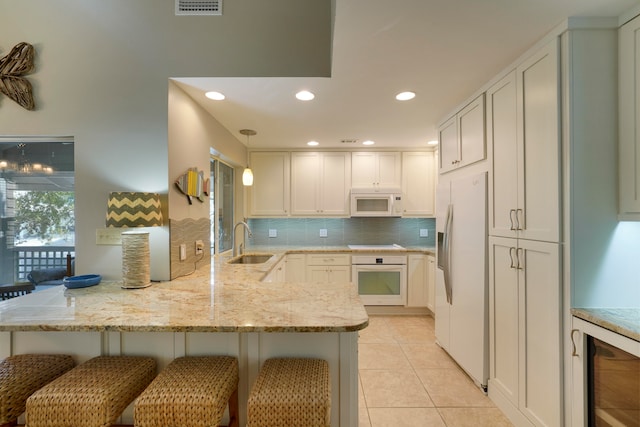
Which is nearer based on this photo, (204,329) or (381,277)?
(204,329)

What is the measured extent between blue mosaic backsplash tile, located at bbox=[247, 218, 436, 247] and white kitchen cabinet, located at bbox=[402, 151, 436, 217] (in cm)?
31

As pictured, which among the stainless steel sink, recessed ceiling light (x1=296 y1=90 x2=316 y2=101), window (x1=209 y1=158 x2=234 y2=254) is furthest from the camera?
the stainless steel sink

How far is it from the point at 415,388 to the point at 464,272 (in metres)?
0.97

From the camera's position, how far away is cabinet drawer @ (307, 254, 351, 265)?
145 inches

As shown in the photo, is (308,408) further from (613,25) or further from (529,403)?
(613,25)

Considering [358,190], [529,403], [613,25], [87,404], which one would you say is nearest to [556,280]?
[529,403]

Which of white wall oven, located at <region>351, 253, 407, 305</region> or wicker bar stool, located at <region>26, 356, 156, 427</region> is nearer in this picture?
wicker bar stool, located at <region>26, 356, 156, 427</region>

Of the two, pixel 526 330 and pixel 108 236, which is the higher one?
pixel 108 236

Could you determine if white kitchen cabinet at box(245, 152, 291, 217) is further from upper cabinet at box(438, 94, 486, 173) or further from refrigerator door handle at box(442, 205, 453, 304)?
refrigerator door handle at box(442, 205, 453, 304)

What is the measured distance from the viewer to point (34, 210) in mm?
2057

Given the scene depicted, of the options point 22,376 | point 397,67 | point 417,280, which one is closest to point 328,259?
point 417,280

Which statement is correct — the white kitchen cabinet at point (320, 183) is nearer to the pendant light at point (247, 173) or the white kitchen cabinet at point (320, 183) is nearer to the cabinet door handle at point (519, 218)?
the pendant light at point (247, 173)

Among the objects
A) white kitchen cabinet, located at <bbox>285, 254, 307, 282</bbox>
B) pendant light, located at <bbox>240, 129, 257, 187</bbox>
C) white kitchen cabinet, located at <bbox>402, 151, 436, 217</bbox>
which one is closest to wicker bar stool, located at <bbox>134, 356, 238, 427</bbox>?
pendant light, located at <bbox>240, 129, 257, 187</bbox>

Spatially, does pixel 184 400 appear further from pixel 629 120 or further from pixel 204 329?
pixel 629 120
